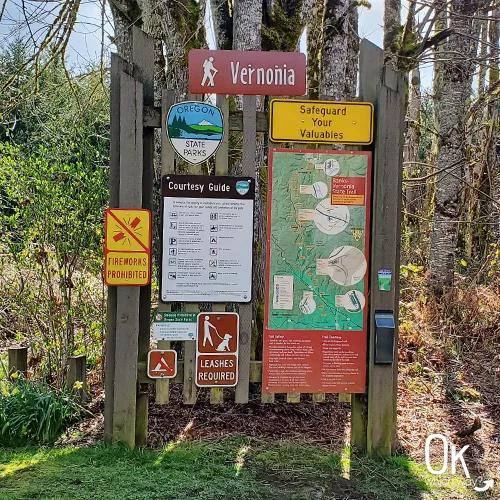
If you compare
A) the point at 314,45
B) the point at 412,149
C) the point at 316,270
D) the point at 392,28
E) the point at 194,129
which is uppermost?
the point at 392,28

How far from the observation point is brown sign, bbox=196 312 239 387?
3.98m

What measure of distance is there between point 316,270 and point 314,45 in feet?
15.3

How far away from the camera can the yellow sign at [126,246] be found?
3840 mm

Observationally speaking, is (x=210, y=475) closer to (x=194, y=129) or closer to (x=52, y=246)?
(x=194, y=129)

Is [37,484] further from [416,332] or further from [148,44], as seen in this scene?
[416,332]

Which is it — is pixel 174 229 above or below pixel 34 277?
above

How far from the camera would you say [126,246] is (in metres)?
3.87

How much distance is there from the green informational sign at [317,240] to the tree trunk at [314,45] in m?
3.19

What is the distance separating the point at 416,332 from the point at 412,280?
2344 mm

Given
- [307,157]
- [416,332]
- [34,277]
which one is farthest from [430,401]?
[34,277]

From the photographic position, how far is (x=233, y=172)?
17.2ft

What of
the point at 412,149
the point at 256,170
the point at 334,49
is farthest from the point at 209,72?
the point at 412,149

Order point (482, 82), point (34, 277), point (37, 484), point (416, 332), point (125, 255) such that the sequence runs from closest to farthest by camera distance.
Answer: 1. point (37, 484)
2. point (125, 255)
3. point (34, 277)
4. point (416, 332)
5. point (482, 82)

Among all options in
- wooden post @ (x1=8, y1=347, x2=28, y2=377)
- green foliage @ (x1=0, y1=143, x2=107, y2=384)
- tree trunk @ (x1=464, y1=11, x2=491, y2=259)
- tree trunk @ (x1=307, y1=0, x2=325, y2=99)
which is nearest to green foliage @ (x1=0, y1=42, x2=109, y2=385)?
green foliage @ (x1=0, y1=143, x2=107, y2=384)
